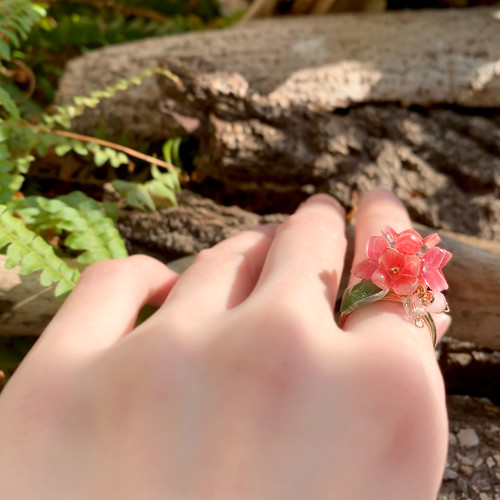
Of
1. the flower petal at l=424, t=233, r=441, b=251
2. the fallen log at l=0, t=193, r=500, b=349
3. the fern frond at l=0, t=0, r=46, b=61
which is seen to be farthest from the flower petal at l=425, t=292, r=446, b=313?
the fern frond at l=0, t=0, r=46, b=61

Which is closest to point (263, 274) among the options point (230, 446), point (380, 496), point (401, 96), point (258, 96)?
point (230, 446)

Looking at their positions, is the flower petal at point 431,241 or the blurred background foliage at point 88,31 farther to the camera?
the blurred background foliage at point 88,31

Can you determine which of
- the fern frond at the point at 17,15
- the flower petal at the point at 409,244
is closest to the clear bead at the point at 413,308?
the flower petal at the point at 409,244

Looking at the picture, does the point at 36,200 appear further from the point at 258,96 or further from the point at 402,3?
the point at 402,3

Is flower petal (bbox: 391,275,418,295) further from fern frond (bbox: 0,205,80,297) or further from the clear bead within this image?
fern frond (bbox: 0,205,80,297)

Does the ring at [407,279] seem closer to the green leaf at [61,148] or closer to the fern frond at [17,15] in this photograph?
the green leaf at [61,148]
